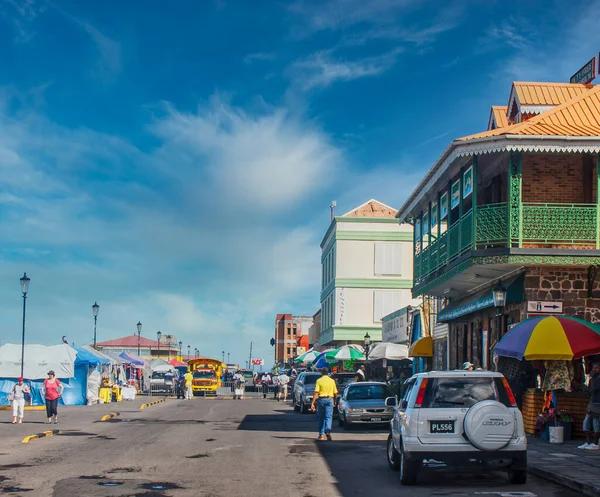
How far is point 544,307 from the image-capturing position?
2188 cm

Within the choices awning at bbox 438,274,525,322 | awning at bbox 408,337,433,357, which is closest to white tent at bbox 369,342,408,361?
awning at bbox 408,337,433,357

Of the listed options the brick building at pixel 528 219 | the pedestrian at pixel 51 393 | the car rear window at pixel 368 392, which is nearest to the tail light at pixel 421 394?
the brick building at pixel 528 219

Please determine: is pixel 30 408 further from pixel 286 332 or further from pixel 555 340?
pixel 286 332

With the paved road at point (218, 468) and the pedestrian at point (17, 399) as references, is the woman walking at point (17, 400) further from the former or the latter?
the paved road at point (218, 468)

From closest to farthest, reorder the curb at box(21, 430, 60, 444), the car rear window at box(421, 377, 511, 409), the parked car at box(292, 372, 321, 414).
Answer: the car rear window at box(421, 377, 511, 409), the curb at box(21, 430, 60, 444), the parked car at box(292, 372, 321, 414)

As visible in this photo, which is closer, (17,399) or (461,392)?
(461,392)

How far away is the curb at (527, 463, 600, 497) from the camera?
449 inches

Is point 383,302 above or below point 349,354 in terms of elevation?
Result: above

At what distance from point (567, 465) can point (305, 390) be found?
20.9 m

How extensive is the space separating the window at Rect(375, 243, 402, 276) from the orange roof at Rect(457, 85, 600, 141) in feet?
126

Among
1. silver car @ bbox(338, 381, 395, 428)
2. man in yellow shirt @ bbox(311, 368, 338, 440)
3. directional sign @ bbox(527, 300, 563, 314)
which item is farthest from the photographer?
silver car @ bbox(338, 381, 395, 428)

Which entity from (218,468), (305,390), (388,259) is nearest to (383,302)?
(388,259)

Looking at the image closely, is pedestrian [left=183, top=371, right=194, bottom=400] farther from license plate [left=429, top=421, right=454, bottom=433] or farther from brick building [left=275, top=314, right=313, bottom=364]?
brick building [left=275, top=314, right=313, bottom=364]

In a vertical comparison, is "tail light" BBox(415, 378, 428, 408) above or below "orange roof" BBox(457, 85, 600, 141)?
below
